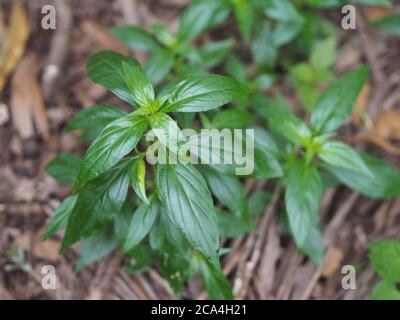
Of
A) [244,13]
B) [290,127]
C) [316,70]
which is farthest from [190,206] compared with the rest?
[316,70]

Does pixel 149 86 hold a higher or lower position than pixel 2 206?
higher

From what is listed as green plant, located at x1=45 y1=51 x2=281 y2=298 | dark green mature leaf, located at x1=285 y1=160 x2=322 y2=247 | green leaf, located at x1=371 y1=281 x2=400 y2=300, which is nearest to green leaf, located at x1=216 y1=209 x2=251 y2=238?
green plant, located at x1=45 y1=51 x2=281 y2=298

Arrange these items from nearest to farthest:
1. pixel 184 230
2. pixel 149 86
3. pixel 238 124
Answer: pixel 184 230 → pixel 149 86 → pixel 238 124

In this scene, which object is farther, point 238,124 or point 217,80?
point 238,124

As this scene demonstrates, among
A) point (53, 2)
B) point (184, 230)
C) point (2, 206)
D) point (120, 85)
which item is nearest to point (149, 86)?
point (120, 85)

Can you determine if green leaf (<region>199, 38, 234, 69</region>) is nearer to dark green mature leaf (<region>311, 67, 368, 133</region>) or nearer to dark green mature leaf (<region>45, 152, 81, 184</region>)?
dark green mature leaf (<region>311, 67, 368, 133</region>)

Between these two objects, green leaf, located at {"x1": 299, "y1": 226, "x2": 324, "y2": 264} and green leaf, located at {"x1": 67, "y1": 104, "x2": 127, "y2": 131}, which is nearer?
green leaf, located at {"x1": 67, "y1": 104, "x2": 127, "y2": 131}
